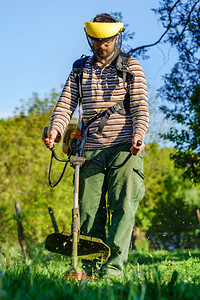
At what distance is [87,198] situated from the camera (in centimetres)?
406

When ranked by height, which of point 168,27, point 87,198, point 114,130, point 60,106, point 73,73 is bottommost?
point 87,198

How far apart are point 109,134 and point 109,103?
270mm

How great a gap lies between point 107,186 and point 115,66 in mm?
1042

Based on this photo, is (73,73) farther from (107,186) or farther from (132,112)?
(107,186)

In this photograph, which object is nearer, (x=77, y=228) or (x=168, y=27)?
(x=77, y=228)

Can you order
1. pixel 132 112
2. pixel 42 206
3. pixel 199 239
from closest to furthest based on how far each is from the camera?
pixel 132 112, pixel 42 206, pixel 199 239

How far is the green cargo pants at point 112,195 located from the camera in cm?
384

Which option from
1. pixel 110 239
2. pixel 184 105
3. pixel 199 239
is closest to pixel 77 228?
pixel 110 239

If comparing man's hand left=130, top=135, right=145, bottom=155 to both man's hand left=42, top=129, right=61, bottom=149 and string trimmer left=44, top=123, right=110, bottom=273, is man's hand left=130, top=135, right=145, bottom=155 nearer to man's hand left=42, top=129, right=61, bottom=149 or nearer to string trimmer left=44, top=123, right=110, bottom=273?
string trimmer left=44, top=123, right=110, bottom=273

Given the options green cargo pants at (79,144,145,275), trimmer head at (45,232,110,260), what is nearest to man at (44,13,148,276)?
green cargo pants at (79,144,145,275)

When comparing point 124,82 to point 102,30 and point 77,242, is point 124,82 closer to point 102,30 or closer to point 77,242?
point 102,30

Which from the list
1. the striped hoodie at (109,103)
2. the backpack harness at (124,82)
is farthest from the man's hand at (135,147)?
the backpack harness at (124,82)

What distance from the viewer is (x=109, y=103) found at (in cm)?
411

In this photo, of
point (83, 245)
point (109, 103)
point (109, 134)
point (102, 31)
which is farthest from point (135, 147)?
point (102, 31)
